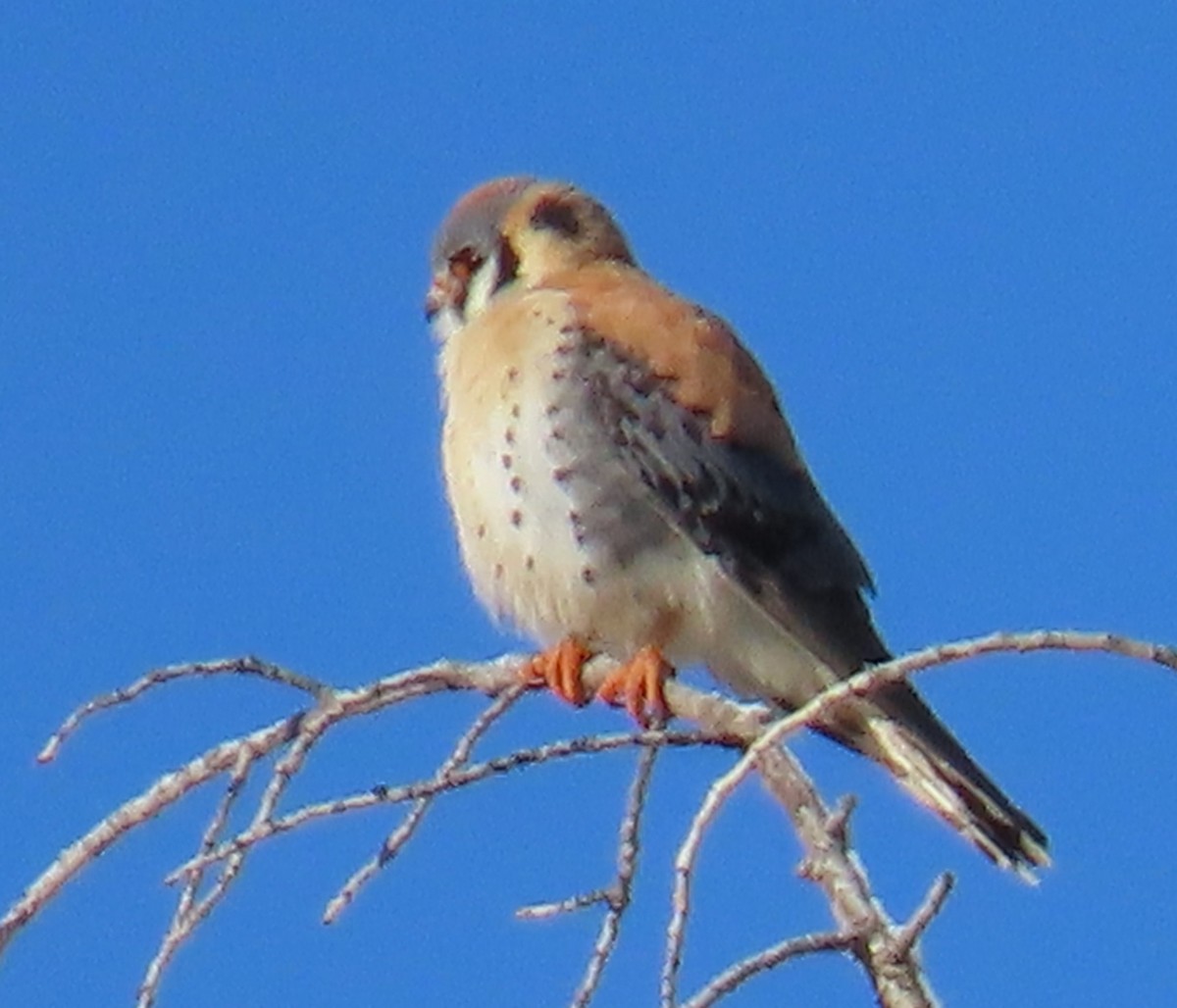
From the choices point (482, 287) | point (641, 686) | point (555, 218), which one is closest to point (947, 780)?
point (641, 686)

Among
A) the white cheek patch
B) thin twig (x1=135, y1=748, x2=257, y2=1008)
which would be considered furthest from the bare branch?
the white cheek patch

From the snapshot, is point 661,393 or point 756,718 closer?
point 756,718

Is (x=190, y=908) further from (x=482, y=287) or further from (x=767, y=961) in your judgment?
(x=482, y=287)

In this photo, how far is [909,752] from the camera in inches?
191

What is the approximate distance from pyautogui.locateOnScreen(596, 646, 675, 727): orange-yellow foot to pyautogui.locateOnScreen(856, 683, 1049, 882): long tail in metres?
0.38

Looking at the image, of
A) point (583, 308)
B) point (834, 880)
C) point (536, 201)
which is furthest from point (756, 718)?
point (536, 201)

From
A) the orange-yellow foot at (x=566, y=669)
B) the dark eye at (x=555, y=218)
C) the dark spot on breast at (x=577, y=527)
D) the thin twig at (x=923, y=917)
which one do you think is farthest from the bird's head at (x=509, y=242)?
the thin twig at (x=923, y=917)

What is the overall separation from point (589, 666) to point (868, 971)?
2.09 m

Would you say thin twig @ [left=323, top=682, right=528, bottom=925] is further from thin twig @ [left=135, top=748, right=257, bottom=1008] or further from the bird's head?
the bird's head

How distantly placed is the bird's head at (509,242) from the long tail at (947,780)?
1.38 meters

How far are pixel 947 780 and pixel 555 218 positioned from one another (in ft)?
5.87

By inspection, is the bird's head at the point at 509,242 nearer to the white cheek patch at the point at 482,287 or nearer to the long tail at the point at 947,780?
the white cheek patch at the point at 482,287

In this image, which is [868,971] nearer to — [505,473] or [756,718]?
[756,718]

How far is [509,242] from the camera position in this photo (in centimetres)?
589
